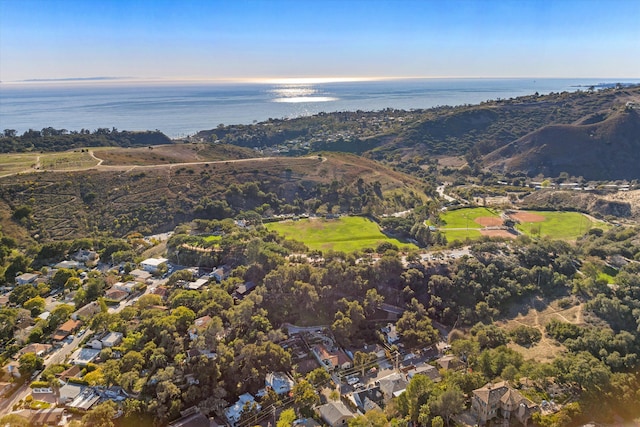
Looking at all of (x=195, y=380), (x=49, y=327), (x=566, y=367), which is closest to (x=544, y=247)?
(x=566, y=367)

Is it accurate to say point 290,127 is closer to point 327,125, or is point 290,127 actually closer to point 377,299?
point 327,125

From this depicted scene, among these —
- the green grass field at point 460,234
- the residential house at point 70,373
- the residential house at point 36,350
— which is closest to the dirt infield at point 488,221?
the green grass field at point 460,234

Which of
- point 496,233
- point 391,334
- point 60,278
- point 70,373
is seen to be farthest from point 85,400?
point 496,233

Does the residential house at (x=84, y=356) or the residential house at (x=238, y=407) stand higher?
the residential house at (x=84, y=356)

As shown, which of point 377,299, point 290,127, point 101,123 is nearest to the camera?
point 377,299

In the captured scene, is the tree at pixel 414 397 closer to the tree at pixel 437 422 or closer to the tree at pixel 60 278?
the tree at pixel 437 422

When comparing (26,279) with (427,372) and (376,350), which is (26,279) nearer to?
(376,350)
